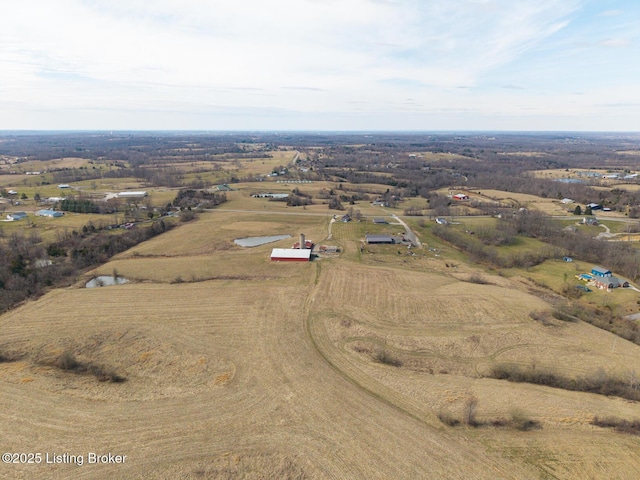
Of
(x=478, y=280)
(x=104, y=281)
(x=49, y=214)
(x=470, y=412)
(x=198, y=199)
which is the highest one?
(x=198, y=199)

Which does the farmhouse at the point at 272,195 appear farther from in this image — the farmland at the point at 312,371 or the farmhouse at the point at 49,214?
the farmland at the point at 312,371

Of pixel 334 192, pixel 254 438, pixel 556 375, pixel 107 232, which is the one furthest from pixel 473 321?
pixel 334 192

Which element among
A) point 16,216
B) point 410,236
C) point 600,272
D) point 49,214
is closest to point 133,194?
point 49,214

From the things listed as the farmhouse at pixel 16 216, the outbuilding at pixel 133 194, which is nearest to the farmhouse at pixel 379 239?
the outbuilding at pixel 133 194

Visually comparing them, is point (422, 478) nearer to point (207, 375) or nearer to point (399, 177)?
point (207, 375)

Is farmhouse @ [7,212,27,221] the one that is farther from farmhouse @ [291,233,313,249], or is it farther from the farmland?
farmhouse @ [291,233,313,249]

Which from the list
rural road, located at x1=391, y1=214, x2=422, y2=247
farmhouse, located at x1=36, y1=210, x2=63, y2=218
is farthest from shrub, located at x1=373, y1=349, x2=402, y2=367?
farmhouse, located at x1=36, y1=210, x2=63, y2=218

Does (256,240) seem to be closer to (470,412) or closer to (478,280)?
(478,280)
